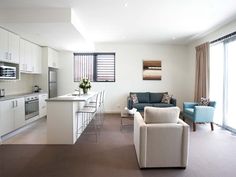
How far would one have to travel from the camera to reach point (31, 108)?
17.4 ft

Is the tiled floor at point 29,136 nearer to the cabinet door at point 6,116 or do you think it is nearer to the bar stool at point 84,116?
the cabinet door at point 6,116

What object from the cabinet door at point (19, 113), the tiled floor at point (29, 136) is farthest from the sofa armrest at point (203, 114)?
the cabinet door at point (19, 113)

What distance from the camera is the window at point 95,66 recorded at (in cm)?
755

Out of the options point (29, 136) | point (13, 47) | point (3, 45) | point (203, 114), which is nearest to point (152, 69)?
point (203, 114)

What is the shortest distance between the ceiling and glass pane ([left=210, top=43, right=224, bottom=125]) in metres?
0.68

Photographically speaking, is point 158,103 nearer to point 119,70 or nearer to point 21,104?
point 119,70

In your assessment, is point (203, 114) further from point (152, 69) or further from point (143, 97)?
point (152, 69)

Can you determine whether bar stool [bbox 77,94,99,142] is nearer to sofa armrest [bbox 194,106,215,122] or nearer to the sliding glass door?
sofa armrest [bbox 194,106,215,122]

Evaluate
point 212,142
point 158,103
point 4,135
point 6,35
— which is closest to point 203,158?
point 212,142

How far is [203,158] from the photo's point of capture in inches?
126

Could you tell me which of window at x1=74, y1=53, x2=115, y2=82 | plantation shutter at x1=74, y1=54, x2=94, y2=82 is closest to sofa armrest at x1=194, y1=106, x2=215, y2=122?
window at x1=74, y1=53, x2=115, y2=82

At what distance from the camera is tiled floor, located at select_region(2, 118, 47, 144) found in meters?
4.09

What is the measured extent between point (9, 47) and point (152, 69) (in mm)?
5022

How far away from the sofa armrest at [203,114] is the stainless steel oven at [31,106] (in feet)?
15.0
